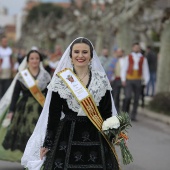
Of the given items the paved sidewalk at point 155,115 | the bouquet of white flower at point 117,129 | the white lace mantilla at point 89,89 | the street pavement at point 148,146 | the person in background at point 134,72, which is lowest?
the paved sidewalk at point 155,115

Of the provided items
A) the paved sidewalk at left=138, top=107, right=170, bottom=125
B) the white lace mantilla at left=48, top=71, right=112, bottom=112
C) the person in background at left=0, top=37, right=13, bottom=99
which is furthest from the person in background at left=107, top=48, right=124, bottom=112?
the white lace mantilla at left=48, top=71, right=112, bottom=112

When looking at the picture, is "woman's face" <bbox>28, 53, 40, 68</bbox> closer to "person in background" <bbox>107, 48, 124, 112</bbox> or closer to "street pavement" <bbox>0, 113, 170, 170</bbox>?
"street pavement" <bbox>0, 113, 170, 170</bbox>

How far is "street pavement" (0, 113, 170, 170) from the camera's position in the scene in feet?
27.8

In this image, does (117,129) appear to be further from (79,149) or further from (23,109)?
(23,109)

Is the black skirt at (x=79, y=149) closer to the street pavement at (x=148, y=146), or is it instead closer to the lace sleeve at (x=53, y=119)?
the lace sleeve at (x=53, y=119)

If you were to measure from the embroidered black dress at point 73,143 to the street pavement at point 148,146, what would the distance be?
286 cm

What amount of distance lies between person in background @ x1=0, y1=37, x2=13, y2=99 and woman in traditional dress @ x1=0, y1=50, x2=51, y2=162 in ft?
21.8

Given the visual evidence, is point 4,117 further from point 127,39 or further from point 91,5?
point 91,5

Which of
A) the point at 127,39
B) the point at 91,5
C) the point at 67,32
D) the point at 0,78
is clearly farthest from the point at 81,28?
the point at 0,78

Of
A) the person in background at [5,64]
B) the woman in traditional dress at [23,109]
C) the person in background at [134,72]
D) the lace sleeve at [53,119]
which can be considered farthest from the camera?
the person in background at [5,64]

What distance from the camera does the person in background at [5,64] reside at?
15.0m

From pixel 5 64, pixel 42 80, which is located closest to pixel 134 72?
pixel 5 64

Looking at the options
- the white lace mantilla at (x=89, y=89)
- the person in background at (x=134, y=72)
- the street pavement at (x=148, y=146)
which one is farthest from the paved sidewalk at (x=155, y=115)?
the white lace mantilla at (x=89, y=89)

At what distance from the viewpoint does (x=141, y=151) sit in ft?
32.2
